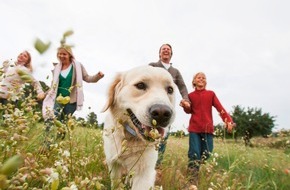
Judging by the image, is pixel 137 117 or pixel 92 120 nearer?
pixel 137 117

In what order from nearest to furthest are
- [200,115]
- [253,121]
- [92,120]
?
[92,120], [200,115], [253,121]

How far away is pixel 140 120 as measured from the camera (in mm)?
3443

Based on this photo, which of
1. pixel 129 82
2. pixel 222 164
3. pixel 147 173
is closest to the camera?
pixel 147 173

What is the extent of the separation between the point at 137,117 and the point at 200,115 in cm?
364

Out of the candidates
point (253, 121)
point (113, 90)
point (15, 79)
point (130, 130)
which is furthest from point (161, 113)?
point (253, 121)

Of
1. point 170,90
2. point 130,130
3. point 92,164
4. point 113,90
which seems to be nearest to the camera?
point 92,164

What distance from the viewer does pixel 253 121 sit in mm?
57688

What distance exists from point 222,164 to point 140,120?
506 cm

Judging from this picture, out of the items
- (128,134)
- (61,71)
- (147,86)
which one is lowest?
(128,134)

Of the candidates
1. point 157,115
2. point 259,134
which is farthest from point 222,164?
point 259,134

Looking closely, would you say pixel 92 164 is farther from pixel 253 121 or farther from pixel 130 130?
pixel 253 121

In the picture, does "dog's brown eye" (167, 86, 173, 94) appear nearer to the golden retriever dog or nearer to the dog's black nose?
→ the golden retriever dog

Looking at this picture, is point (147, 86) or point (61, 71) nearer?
point (147, 86)

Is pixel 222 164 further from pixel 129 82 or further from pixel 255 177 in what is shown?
pixel 129 82
